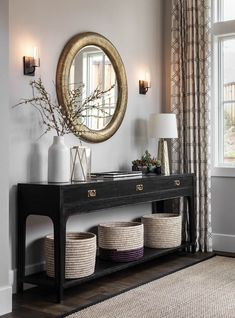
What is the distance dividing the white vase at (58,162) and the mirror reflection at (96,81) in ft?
2.07

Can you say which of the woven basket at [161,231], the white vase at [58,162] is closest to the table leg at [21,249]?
the white vase at [58,162]

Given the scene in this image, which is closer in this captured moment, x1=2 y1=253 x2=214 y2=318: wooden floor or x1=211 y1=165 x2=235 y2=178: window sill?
x1=2 y1=253 x2=214 y2=318: wooden floor

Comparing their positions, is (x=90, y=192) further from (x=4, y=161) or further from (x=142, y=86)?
(x=142, y=86)

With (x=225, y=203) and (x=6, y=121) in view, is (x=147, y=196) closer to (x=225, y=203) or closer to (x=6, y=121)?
(x=225, y=203)

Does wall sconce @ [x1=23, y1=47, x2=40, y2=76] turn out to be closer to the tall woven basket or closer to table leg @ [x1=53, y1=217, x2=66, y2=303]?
table leg @ [x1=53, y1=217, x2=66, y2=303]

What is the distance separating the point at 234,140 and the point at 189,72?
0.83 meters

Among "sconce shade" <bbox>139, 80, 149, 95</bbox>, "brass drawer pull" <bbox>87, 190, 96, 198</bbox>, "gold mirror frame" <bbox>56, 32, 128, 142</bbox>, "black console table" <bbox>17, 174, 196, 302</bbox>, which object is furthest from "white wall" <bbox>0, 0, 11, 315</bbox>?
"sconce shade" <bbox>139, 80, 149, 95</bbox>

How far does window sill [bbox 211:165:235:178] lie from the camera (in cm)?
495

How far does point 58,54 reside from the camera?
399cm

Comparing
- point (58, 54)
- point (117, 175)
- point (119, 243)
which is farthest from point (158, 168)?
point (58, 54)

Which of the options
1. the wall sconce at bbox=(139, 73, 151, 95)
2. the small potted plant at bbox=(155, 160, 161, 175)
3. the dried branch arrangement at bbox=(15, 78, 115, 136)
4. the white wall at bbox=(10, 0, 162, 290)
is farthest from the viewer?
the wall sconce at bbox=(139, 73, 151, 95)

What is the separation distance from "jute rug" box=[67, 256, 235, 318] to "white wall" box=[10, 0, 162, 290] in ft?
2.67

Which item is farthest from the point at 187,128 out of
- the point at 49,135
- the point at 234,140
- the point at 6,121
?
the point at 6,121

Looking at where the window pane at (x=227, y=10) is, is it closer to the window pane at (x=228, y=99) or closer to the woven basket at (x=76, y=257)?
the window pane at (x=228, y=99)
